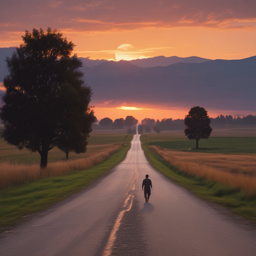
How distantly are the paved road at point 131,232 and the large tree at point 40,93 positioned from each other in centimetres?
1544

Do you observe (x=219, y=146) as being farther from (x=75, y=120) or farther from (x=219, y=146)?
(x=75, y=120)

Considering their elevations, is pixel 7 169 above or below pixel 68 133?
below

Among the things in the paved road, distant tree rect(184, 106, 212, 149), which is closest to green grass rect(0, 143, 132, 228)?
the paved road

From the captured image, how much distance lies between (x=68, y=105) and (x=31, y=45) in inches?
308

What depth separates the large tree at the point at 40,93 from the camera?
27688 millimetres

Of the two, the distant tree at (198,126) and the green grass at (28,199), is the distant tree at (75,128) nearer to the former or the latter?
the green grass at (28,199)

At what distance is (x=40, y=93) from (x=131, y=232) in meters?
23.3

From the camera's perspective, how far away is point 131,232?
30.0 feet

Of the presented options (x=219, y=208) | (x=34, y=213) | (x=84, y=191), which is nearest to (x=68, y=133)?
(x=84, y=191)

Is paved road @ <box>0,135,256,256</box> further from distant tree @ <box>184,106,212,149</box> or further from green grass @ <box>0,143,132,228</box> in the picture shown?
distant tree @ <box>184,106,212,149</box>

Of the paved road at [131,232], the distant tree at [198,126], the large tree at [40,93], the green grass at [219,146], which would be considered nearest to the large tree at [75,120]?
the large tree at [40,93]

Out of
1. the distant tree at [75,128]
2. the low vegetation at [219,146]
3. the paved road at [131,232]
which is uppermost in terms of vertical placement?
the distant tree at [75,128]

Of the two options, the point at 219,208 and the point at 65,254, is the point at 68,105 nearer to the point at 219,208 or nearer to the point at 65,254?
the point at 219,208

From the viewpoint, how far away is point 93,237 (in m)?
8.60
